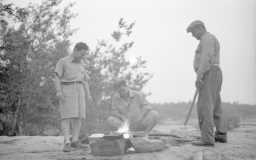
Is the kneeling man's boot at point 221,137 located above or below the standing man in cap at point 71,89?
below

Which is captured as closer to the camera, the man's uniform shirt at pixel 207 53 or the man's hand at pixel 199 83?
the man's uniform shirt at pixel 207 53

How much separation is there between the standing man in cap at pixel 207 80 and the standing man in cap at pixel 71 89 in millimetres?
2211

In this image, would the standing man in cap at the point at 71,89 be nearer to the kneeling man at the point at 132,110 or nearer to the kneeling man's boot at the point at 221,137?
the kneeling man at the point at 132,110

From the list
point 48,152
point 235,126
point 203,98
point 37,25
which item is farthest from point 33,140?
point 235,126

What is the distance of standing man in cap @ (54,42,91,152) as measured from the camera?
239 inches

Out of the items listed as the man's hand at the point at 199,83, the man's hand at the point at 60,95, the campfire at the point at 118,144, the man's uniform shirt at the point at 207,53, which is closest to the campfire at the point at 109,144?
the campfire at the point at 118,144

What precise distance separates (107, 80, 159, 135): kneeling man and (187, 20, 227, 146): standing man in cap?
4.95 ft

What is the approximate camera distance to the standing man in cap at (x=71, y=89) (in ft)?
19.9

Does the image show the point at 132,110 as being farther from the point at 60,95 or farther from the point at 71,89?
the point at 60,95

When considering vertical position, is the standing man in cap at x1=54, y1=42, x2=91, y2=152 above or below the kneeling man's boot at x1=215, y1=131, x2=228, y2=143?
above

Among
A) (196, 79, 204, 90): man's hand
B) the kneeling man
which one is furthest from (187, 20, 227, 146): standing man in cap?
the kneeling man

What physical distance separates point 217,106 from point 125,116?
210 cm

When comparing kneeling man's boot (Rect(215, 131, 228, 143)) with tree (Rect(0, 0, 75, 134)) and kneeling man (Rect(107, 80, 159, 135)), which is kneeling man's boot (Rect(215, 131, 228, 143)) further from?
tree (Rect(0, 0, 75, 134))

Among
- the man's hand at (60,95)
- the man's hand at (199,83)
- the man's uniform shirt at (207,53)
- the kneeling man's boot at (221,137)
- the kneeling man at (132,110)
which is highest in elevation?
the man's uniform shirt at (207,53)
